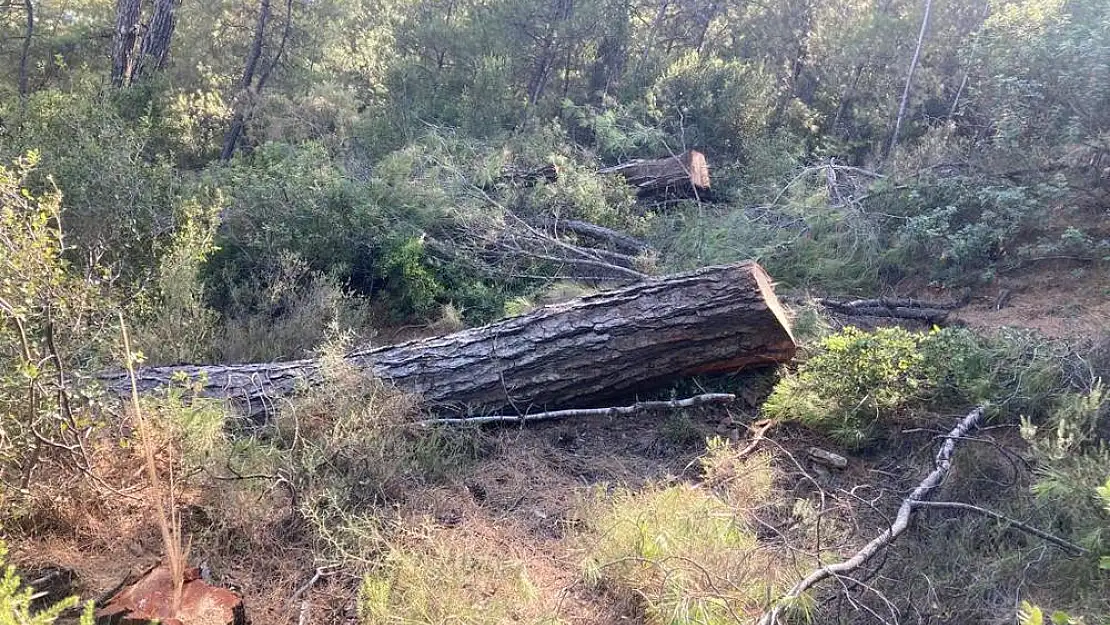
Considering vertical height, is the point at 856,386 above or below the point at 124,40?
below

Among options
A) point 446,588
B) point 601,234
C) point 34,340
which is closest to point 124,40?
point 601,234

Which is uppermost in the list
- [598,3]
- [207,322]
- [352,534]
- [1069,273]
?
[598,3]

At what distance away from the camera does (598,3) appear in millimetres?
11172

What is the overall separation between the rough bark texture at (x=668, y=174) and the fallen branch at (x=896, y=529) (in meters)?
5.18

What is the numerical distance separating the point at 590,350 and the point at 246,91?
8.47 metres

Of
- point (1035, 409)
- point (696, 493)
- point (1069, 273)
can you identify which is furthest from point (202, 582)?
point (1069, 273)

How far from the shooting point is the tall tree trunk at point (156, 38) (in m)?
9.07

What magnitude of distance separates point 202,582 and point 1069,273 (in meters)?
6.78

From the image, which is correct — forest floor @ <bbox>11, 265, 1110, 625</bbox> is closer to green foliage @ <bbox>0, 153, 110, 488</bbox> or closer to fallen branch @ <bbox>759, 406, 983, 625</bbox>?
fallen branch @ <bbox>759, 406, 983, 625</bbox>

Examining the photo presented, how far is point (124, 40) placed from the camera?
8.68 metres

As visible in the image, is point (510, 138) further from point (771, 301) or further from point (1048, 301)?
point (1048, 301)

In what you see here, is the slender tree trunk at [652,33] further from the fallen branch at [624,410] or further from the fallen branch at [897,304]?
the fallen branch at [624,410]

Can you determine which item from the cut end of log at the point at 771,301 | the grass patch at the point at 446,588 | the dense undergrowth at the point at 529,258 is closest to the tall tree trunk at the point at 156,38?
the dense undergrowth at the point at 529,258

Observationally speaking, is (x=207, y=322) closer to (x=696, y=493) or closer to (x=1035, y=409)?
(x=696, y=493)
